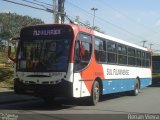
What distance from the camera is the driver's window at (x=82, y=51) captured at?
50.5 feet

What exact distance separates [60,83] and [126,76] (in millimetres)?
8010

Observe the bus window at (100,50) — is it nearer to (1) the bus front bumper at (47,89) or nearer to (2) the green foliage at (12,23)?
(1) the bus front bumper at (47,89)

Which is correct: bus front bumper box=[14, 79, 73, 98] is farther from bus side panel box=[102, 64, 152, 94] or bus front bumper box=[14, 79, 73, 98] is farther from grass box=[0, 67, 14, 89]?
grass box=[0, 67, 14, 89]

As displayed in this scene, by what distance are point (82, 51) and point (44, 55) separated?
4.75ft

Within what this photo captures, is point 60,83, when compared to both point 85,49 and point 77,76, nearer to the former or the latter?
point 77,76

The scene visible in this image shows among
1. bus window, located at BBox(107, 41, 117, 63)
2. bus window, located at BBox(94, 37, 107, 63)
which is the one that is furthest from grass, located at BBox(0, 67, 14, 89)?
bus window, located at BBox(94, 37, 107, 63)

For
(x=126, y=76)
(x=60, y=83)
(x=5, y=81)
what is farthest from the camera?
(x=5, y=81)

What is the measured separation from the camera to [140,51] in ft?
85.2

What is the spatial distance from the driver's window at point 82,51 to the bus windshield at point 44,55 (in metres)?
0.44

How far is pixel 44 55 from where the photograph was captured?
50.6ft

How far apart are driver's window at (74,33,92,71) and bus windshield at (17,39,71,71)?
441 millimetres

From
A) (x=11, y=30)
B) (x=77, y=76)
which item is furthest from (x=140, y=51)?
(x=11, y=30)

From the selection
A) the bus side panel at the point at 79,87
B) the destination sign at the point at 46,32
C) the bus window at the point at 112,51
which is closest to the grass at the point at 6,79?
the bus window at the point at 112,51

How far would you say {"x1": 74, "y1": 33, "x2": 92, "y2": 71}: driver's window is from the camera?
1541 centimetres
